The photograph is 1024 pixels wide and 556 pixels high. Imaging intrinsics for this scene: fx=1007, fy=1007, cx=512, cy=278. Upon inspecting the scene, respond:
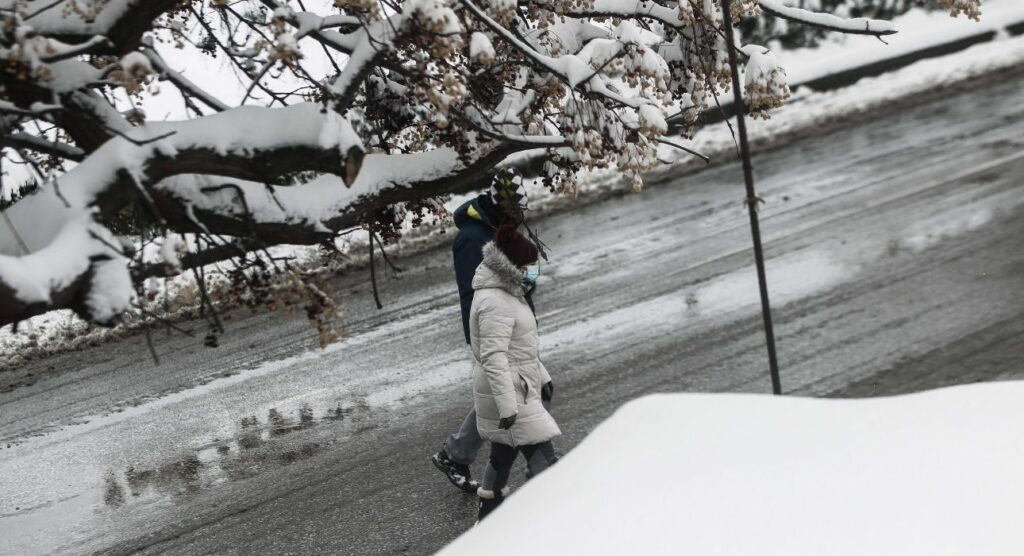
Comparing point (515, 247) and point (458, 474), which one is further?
point (458, 474)

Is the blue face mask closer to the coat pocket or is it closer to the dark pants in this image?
the coat pocket

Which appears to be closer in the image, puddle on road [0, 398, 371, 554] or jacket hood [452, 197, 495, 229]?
jacket hood [452, 197, 495, 229]

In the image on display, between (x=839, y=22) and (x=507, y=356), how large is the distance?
3.09 meters

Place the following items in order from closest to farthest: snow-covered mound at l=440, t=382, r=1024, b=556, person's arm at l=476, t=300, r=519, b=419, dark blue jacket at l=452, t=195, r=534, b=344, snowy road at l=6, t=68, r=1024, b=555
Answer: snow-covered mound at l=440, t=382, r=1024, b=556
person's arm at l=476, t=300, r=519, b=419
dark blue jacket at l=452, t=195, r=534, b=344
snowy road at l=6, t=68, r=1024, b=555

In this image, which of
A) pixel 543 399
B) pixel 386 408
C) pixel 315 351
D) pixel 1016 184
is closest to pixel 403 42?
pixel 543 399

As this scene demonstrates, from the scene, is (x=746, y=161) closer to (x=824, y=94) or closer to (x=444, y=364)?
(x=444, y=364)

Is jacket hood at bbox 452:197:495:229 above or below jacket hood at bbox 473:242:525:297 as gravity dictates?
above

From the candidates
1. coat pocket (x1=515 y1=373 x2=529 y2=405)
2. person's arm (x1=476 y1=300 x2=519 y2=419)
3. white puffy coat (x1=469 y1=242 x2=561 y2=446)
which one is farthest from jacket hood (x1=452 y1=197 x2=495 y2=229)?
coat pocket (x1=515 y1=373 x2=529 y2=405)

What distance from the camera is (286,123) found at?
4.75 m

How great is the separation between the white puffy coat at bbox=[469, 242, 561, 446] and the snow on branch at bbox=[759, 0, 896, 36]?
264 centimetres

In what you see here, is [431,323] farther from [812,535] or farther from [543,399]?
[812,535]

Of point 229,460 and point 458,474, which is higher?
point 229,460

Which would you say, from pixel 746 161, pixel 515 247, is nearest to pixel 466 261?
pixel 515 247

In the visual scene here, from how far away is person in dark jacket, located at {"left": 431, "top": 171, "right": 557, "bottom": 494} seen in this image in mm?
5422
